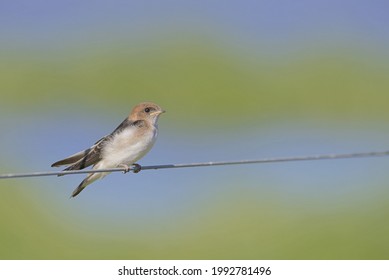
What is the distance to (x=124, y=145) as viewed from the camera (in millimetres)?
2674

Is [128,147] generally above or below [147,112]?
below

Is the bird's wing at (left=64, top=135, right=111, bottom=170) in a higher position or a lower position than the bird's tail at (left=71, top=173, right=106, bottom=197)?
higher

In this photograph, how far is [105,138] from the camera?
2.78m

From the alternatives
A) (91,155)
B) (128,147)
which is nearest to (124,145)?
(128,147)

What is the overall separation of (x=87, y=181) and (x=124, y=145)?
11.1 inches

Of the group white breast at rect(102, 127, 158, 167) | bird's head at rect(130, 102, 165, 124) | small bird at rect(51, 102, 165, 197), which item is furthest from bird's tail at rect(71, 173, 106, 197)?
bird's head at rect(130, 102, 165, 124)

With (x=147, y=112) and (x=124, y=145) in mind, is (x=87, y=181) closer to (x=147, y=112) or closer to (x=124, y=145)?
(x=124, y=145)

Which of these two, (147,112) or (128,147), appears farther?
(147,112)

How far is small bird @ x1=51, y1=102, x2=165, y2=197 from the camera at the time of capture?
265 cm

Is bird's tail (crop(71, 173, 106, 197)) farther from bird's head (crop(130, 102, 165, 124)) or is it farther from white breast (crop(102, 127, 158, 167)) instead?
bird's head (crop(130, 102, 165, 124))

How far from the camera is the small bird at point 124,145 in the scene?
8.70ft
